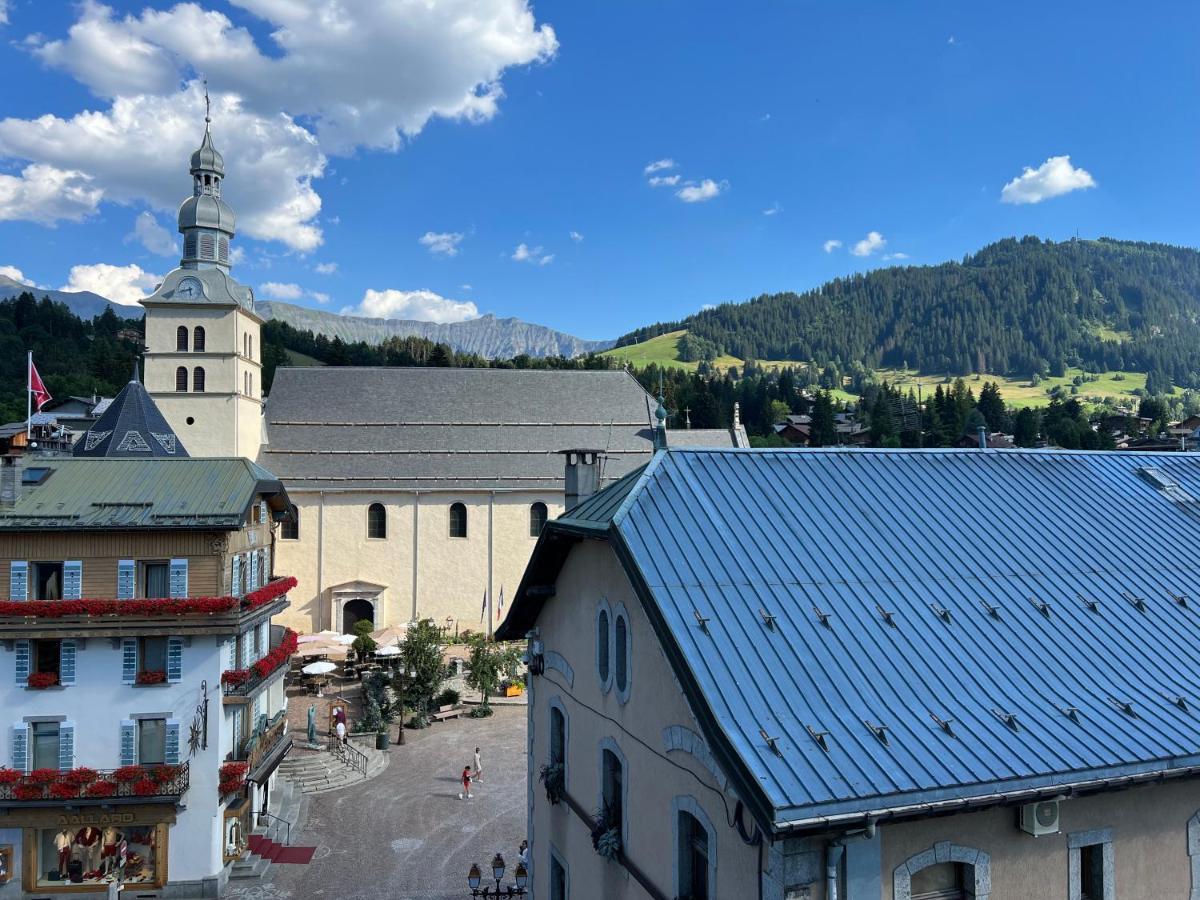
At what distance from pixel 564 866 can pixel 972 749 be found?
9542mm

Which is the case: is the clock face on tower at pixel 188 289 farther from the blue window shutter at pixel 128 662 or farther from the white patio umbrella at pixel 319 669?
the blue window shutter at pixel 128 662

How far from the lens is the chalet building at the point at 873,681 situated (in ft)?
33.1

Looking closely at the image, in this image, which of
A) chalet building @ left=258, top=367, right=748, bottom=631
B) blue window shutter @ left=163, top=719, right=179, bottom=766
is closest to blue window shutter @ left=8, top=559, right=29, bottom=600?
blue window shutter @ left=163, top=719, right=179, bottom=766

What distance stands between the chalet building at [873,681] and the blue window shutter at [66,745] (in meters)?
15.5

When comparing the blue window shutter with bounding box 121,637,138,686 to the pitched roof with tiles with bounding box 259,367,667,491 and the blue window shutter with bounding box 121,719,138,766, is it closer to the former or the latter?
the blue window shutter with bounding box 121,719,138,766

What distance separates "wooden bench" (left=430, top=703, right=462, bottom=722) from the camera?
41969 millimetres

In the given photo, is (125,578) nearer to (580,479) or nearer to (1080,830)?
(580,479)

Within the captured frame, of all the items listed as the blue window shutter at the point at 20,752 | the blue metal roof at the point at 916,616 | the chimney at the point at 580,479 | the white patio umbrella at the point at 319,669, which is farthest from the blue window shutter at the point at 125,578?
the white patio umbrella at the point at 319,669

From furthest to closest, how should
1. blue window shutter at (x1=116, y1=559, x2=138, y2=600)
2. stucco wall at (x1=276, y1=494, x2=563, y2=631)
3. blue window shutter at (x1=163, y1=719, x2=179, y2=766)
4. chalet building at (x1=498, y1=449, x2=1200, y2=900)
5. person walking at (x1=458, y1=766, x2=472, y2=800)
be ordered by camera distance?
stucco wall at (x1=276, y1=494, x2=563, y2=631), person walking at (x1=458, y1=766, x2=472, y2=800), blue window shutter at (x1=116, y1=559, x2=138, y2=600), blue window shutter at (x1=163, y1=719, x2=179, y2=766), chalet building at (x1=498, y1=449, x2=1200, y2=900)

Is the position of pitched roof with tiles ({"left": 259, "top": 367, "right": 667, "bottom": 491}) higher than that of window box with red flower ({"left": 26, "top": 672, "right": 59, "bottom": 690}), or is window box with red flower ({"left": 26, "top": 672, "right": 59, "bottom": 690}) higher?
pitched roof with tiles ({"left": 259, "top": 367, "right": 667, "bottom": 491})

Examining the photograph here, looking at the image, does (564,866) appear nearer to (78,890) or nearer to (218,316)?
(78,890)

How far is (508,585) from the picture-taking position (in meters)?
56.6

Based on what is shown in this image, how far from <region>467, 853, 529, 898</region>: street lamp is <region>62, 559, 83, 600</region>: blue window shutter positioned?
1376 centimetres

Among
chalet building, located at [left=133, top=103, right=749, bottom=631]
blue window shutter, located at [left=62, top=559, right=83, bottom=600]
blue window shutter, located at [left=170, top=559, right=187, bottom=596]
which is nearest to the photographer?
blue window shutter, located at [left=62, top=559, right=83, bottom=600]
